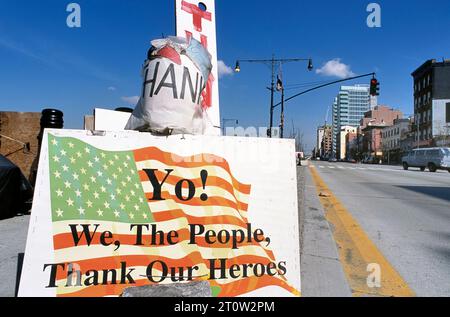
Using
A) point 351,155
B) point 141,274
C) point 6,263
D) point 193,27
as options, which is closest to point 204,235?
point 141,274

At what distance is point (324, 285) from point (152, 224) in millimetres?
1609

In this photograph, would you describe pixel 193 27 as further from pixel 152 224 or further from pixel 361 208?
pixel 361 208

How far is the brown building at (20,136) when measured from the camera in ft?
23.3

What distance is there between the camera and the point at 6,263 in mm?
3010

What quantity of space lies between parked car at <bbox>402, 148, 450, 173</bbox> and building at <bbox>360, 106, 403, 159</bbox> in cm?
6215

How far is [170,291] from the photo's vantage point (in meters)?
1.81

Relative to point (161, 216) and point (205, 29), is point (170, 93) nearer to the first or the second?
point (161, 216)

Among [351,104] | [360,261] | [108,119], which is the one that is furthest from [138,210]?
[351,104]

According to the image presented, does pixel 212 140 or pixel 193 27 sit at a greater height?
pixel 193 27

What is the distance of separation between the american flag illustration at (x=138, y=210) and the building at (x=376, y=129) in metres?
95.3

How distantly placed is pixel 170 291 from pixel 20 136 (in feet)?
23.5

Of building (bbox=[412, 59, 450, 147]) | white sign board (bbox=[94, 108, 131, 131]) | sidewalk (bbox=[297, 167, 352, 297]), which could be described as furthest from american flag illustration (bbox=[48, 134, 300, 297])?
building (bbox=[412, 59, 450, 147])

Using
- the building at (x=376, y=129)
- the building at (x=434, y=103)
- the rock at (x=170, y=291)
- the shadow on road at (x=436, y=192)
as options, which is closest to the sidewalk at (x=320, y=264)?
the rock at (x=170, y=291)
